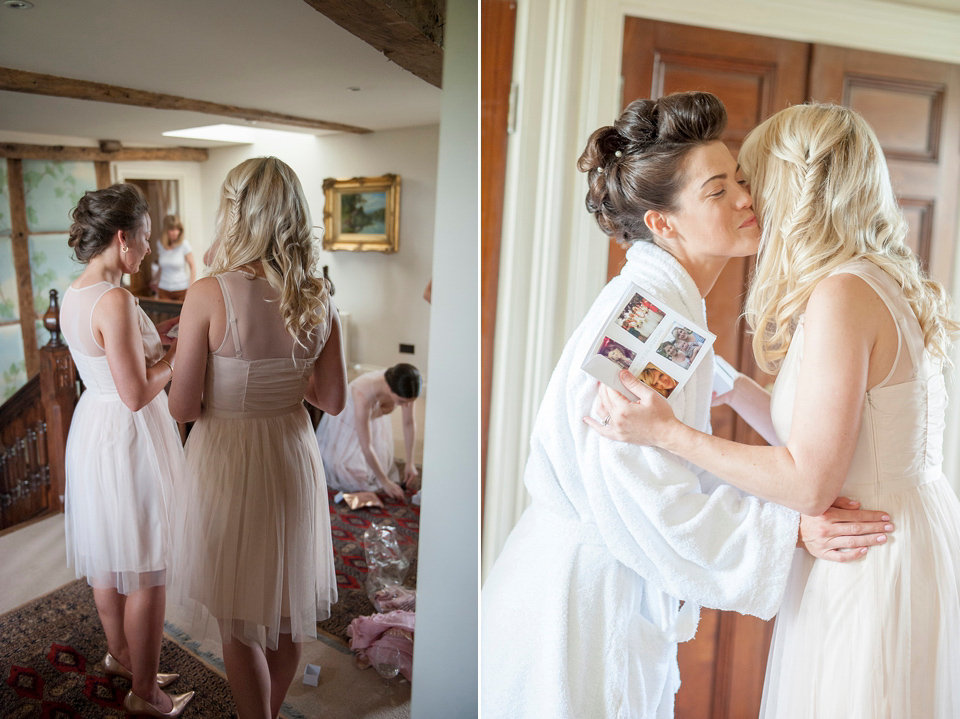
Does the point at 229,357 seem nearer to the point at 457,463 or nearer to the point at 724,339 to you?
the point at 457,463

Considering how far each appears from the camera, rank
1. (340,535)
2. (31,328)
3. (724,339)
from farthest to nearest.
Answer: (724,339)
(340,535)
(31,328)

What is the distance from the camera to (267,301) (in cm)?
97

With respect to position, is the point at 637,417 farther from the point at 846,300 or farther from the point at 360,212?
the point at 360,212

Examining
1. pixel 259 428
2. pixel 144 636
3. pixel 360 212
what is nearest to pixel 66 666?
pixel 144 636

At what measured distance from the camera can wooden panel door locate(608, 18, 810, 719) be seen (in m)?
1.52

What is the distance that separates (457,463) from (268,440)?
1.07ft

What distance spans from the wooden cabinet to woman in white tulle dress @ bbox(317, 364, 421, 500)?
0.72m

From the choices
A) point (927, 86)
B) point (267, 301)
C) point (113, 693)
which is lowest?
point (113, 693)

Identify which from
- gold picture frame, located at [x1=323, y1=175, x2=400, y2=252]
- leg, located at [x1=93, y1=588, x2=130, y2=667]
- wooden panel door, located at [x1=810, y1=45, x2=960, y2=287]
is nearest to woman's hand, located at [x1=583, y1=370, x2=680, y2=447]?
gold picture frame, located at [x1=323, y1=175, x2=400, y2=252]

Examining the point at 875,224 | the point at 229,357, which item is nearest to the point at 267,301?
the point at 229,357

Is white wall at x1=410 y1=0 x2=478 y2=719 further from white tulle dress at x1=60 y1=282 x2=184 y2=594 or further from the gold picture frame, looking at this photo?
white tulle dress at x1=60 y1=282 x2=184 y2=594

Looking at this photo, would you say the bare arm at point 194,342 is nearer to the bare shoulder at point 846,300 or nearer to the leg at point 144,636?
the leg at point 144,636

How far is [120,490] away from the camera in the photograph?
3.27 ft

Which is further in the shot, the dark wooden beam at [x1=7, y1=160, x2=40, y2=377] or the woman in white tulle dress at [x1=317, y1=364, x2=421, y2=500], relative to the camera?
the woman in white tulle dress at [x1=317, y1=364, x2=421, y2=500]
